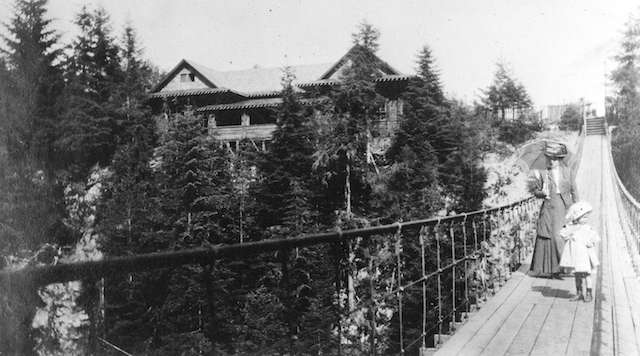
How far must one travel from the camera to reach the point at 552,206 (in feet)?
22.9

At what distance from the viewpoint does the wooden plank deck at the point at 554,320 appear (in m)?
4.21

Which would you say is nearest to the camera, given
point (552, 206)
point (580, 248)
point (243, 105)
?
point (580, 248)

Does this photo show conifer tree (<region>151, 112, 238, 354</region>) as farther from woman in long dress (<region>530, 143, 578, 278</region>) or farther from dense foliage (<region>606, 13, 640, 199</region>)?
dense foliage (<region>606, 13, 640, 199</region>)

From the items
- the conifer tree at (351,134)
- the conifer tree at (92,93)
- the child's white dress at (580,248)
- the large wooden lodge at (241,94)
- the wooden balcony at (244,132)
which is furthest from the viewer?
the wooden balcony at (244,132)

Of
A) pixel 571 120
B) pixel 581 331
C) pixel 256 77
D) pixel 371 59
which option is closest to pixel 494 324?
pixel 581 331

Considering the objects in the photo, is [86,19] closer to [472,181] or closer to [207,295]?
[472,181]

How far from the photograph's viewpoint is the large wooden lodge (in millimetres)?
32625

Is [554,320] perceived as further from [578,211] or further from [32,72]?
[32,72]

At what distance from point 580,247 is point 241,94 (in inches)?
1212

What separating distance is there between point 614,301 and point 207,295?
5490mm

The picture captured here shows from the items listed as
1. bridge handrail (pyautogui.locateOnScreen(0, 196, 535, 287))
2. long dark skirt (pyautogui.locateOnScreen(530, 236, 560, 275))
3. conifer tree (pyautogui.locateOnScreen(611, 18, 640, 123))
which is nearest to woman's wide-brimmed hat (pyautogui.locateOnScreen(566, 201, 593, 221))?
long dark skirt (pyautogui.locateOnScreen(530, 236, 560, 275))

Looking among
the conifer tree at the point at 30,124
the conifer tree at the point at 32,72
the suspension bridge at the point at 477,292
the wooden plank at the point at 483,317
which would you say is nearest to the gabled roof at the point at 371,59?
the conifer tree at the point at 32,72

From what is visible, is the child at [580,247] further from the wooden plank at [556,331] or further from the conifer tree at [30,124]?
the conifer tree at [30,124]

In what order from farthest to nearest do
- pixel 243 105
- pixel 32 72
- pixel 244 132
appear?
1. pixel 244 132
2. pixel 243 105
3. pixel 32 72
